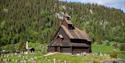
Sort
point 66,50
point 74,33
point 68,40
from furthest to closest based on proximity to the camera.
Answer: point 74,33, point 66,50, point 68,40

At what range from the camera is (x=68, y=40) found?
73.8 metres

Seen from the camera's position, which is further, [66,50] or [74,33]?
[74,33]

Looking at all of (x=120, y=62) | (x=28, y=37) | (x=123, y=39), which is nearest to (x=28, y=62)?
(x=120, y=62)

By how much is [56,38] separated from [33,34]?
101266 millimetres

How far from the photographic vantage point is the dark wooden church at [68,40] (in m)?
73.9

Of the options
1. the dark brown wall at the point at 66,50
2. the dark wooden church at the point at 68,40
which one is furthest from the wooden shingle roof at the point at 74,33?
the dark brown wall at the point at 66,50

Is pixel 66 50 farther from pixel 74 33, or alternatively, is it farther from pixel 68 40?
pixel 74 33

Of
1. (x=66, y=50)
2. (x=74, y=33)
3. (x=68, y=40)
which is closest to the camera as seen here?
(x=68, y=40)

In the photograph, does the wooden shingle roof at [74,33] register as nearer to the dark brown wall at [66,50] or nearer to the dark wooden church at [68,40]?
the dark wooden church at [68,40]

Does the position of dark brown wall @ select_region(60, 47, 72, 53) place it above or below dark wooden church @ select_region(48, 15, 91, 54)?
below

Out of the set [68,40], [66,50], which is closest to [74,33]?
[68,40]

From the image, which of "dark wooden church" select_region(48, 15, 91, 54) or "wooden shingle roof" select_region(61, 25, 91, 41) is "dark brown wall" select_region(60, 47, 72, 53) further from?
"wooden shingle roof" select_region(61, 25, 91, 41)

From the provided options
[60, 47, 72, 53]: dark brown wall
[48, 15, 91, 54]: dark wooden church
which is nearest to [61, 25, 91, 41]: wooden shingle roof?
[48, 15, 91, 54]: dark wooden church

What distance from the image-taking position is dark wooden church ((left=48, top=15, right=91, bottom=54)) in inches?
2908
